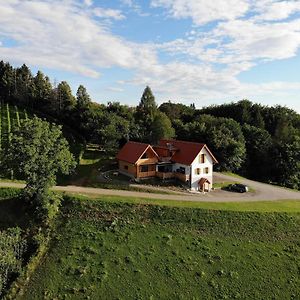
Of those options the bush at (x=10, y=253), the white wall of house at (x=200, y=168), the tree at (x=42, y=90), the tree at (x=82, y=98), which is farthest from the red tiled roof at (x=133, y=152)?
the tree at (x=42, y=90)

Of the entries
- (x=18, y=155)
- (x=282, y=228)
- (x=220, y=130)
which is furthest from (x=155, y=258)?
(x=220, y=130)

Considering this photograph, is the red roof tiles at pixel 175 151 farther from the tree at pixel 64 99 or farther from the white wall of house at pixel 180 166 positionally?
the tree at pixel 64 99

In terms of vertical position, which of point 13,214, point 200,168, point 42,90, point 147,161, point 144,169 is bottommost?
point 13,214

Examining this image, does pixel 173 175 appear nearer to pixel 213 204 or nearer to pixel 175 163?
pixel 175 163

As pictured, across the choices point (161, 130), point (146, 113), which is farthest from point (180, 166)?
point (146, 113)

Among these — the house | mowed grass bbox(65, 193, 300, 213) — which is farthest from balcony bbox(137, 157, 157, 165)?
mowed grass bbox(65, 193, 300, 213)

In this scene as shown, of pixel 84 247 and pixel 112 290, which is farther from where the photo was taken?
pixel 84 247

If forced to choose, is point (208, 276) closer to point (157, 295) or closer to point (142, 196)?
point (157, 295)
